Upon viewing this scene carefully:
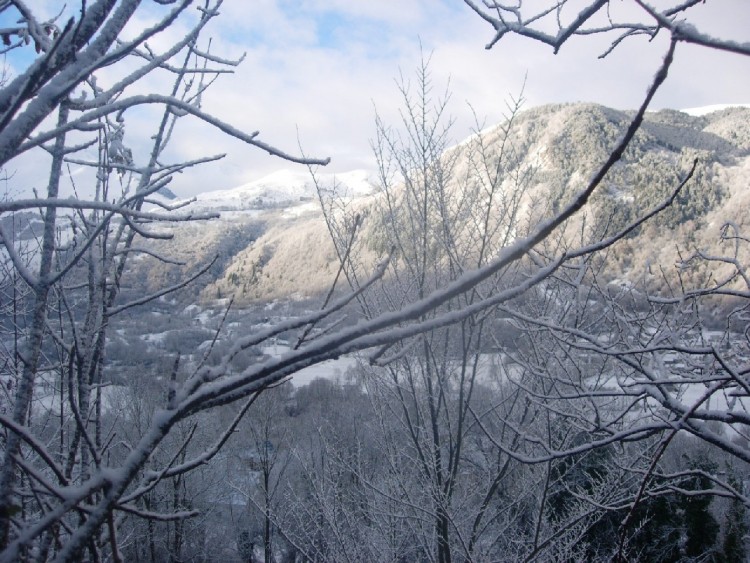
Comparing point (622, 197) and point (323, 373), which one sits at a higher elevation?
point (622, 197)

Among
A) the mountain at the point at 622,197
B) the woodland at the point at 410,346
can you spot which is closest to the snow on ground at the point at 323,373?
the mountain at the point at 622,197

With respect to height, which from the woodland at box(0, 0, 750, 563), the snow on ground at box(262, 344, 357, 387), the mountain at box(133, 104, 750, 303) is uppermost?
the mountain at box(133, 104, 750, 303)

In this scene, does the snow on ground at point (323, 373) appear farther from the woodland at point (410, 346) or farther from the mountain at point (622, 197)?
the woodland at point (410, 346)

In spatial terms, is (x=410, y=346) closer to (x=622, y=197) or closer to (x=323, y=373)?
(x=622, y=197)

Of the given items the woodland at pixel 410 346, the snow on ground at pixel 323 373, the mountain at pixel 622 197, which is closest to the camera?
the woodland at pixel 410 346

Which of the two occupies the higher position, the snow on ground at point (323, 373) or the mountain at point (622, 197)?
the mountain at point (622, 197)

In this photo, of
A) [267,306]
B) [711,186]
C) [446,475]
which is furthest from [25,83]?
[711,186]

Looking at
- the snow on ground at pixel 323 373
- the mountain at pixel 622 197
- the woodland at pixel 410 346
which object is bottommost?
the snow on ground at pixel 323 373

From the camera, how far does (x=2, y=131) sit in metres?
0.81

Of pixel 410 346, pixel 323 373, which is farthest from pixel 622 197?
pixel 410 346

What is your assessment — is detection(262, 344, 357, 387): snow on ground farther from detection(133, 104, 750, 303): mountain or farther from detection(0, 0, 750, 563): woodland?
detection(0, 0, 750, 563): woodland

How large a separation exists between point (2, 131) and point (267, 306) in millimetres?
32796

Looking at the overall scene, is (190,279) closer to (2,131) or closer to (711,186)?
(2,131)

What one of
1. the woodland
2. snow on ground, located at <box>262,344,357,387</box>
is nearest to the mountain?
snow on ground, located at <box>262,344,357,387</box>
